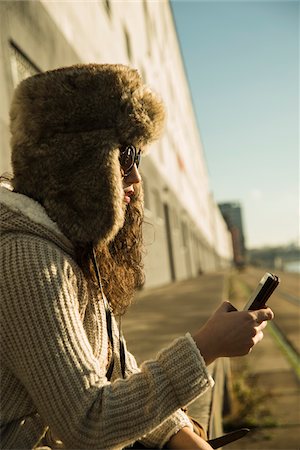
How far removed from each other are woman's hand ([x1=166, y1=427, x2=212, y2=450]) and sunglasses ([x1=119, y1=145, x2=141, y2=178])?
0.89 m

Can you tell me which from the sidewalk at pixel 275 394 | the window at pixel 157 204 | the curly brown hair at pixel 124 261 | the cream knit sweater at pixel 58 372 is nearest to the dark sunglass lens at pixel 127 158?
the curly brown hair at pixel 124 261

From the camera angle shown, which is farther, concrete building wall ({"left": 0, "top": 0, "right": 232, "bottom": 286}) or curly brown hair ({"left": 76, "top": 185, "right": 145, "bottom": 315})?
concrete building wall ({"left": 0, "top": 0, "right": 232, "bottom": 286})

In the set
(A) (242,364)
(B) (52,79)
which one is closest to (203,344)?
(B) (52,79)

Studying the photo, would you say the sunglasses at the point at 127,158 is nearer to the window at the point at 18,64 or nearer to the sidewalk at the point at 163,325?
the sidewalk at the point at 163,325

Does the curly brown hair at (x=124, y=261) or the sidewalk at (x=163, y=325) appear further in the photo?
the sidewalk at (x=163, y=325)

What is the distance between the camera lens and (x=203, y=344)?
1.34m

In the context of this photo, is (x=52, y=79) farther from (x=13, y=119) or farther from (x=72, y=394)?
(x=72, y=394)

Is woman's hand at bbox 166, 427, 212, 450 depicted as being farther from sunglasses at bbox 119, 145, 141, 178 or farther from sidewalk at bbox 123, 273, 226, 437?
sidewalk at bbox 123, 273, 226, 437

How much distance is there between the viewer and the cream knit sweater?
1219 mm

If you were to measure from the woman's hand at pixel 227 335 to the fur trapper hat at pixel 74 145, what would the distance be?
16.3 inches

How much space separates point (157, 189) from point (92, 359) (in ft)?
54.9

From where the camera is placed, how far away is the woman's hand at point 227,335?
52.4 inches

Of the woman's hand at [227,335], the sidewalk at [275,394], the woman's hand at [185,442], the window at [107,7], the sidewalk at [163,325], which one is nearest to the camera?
the woman's hand at [227,335]

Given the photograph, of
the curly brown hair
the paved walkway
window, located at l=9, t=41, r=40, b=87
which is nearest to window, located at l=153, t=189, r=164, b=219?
the paved walkway
